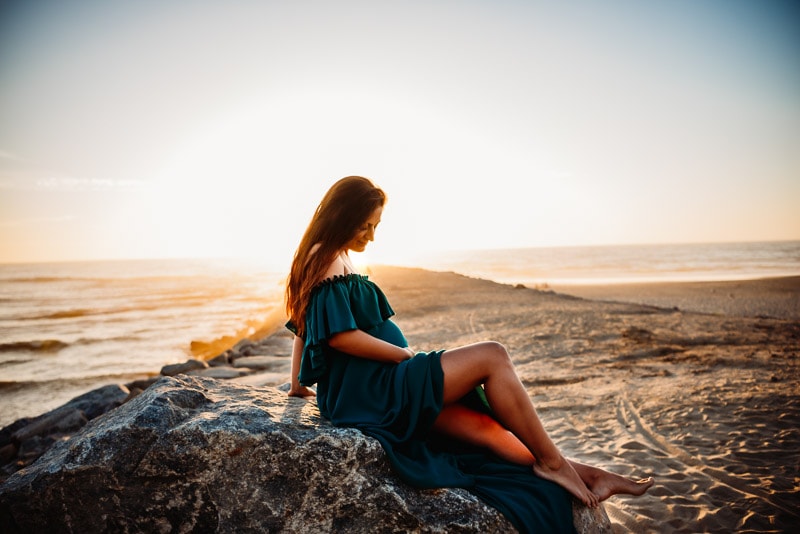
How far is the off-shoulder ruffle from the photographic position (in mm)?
2613

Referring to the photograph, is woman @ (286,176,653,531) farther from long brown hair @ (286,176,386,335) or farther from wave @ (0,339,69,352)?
wave @ (0,339,69,352)

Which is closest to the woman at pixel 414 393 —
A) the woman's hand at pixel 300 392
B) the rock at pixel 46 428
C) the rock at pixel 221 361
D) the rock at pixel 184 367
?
the woman's hand at pixel 300 392

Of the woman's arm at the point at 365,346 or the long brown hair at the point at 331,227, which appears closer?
the woman's arm at the point at 365,346

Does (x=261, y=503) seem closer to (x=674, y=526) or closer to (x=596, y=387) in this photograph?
(x=674, y=526)

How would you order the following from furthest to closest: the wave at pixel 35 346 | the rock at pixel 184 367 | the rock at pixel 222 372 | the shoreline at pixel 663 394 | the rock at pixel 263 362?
the wave at pixel 35 346 < the rock at pixel 263 362 < the rock at pixel 184 367 < the rock at pixel 222 372 < the shoreline at pixel 663 394

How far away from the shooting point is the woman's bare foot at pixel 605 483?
2586 mm

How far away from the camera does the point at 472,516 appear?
7.18ft

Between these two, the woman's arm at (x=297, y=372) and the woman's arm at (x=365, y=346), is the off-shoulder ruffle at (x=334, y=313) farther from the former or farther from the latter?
the woman's arm at (x=297, y=372)

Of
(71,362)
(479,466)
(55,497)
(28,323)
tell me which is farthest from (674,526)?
(28,323)

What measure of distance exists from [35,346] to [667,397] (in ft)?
53.7

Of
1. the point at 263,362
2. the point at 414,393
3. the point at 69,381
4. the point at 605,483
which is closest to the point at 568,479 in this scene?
the point at 605,483

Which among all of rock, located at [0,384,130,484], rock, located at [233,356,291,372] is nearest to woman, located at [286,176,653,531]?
rock, located at [0,384,130,484]

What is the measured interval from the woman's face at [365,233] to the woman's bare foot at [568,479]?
175cm

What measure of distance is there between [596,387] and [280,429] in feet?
17.5
